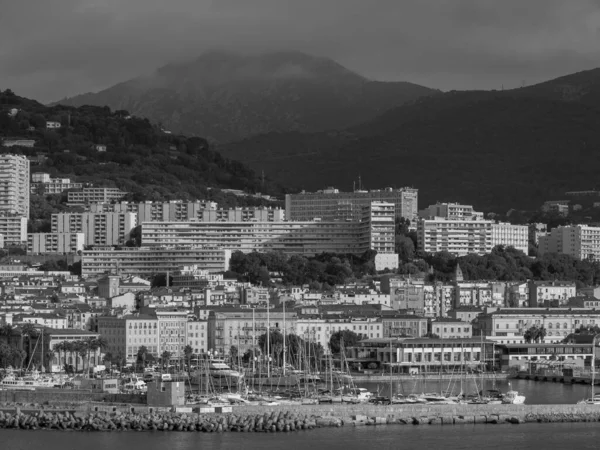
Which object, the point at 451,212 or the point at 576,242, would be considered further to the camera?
the point at 451,212

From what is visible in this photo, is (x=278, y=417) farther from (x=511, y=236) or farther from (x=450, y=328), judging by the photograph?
(x=511, y=236)

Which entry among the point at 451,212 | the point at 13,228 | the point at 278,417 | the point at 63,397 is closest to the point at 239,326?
the point at 63,397

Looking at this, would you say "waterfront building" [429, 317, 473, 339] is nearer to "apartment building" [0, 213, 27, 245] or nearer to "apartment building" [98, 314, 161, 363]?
"apartment building" [98, 314, 161, 363]

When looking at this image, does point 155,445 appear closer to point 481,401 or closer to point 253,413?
point 253,413

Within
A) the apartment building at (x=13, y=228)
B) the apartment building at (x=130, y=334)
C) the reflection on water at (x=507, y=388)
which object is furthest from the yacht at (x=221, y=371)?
the apartment building at (x=13, y=228)

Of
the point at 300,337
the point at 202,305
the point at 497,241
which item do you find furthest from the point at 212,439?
the point at 497,241
